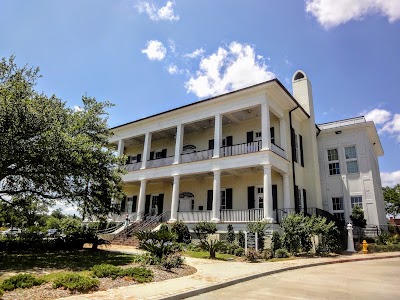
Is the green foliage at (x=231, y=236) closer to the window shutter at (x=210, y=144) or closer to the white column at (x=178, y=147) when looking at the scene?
the white column at (x=178, y=147)

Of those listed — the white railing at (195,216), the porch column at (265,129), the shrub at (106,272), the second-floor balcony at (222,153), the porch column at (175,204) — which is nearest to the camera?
the shrub at (106,272)

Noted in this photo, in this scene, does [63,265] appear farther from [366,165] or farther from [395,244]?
[366,165]

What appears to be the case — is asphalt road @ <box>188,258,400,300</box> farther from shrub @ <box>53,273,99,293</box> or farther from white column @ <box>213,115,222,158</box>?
white column @ <box>213,115,222,158</box>

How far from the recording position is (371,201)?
2288cm

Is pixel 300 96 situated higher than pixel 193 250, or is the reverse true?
pixel 300 96

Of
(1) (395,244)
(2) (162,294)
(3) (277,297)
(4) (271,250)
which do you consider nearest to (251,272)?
(3) (277,297)

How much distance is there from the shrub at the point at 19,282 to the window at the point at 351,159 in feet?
78.3

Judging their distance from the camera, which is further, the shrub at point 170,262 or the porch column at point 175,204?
the porch column at point 175,204

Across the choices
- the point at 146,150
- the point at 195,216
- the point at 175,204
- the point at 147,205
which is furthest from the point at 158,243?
the point at 147,205

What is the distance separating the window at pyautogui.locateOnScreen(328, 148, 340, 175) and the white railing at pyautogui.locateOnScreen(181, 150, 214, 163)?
11.1 metres

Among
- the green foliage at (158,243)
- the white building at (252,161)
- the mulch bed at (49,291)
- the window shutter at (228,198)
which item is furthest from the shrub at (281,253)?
the mulch bed at (49,291)

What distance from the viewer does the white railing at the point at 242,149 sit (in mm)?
19022

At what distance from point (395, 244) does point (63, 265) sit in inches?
783

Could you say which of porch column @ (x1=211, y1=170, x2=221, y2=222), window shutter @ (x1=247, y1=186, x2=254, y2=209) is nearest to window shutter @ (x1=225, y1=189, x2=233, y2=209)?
window shutter @ (x1=247, y1=186, x2=254, y2=209)
